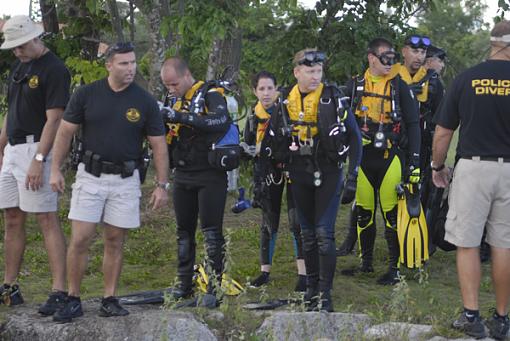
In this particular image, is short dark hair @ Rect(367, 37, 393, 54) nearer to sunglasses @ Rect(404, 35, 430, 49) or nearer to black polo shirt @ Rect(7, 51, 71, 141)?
sunglasses @ Rect(404, 35, 430, 49)

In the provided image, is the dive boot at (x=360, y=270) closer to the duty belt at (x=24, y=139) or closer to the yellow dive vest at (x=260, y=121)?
the yellow dive vest at (x=260, y=121)

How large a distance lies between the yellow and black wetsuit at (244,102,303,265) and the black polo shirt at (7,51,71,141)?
1.94 meters

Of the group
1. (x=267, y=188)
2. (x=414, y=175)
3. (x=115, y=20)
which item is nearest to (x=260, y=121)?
(x=267, y=188)

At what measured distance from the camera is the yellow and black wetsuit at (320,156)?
23.7 feet

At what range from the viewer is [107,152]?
6.50 metres

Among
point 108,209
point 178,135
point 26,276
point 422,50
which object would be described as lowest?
point 26,276

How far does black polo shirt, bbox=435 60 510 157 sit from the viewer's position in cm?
627

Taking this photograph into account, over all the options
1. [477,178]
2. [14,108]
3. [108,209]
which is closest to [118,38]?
[14,108]

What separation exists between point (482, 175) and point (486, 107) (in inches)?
18.7

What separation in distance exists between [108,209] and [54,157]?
0.54 metres

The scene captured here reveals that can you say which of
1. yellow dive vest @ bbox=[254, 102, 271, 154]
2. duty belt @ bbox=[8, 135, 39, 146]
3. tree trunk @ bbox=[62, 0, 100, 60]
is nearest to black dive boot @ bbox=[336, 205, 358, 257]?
yellow dive vest @ bbox=[254, 102, 271, 154]

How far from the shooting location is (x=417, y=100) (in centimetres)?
875

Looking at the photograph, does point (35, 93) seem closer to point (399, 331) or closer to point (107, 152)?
point (107, 152)

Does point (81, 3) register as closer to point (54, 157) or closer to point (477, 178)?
point (54, 157)
